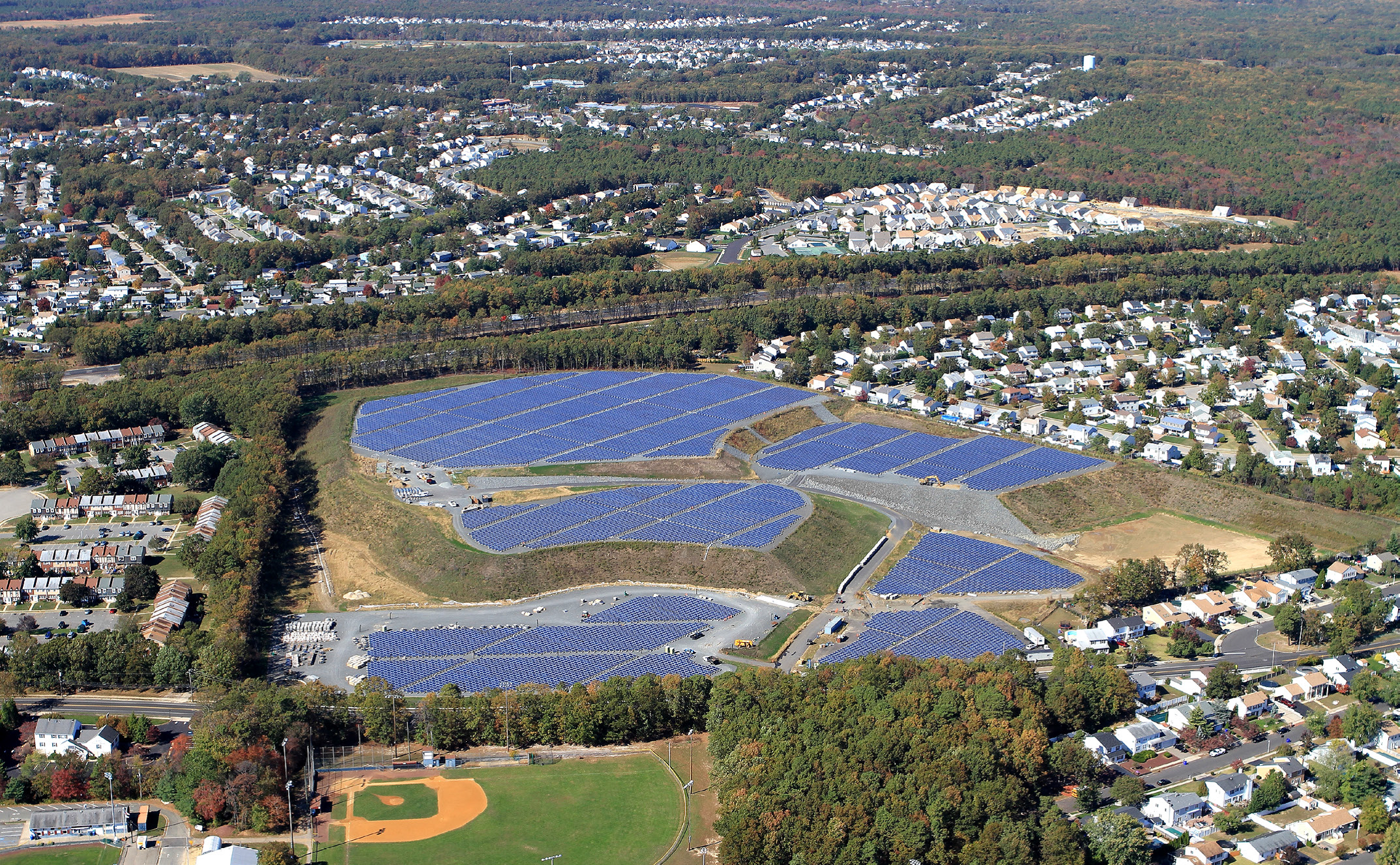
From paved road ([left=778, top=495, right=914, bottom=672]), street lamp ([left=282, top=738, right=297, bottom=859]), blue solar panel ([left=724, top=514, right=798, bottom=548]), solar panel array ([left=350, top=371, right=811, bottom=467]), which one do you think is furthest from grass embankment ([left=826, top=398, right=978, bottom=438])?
street lamp ([left=282, top=738, right=297, bottom=859])

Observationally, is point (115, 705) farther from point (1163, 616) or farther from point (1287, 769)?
point (1163, 616)

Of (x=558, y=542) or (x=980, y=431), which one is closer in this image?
(x=558, y=542)

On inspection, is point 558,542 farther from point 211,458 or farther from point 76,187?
point 76,187

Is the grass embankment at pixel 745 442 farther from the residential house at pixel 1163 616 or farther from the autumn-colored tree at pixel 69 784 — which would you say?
the autumn-colored tree at pixel 69 784

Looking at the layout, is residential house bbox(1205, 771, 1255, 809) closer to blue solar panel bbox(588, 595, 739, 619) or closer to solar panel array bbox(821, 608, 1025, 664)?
solar panel array bbox(821, 608, 1025, 664)

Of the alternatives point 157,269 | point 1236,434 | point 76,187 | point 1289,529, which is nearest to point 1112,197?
point 1236,434
